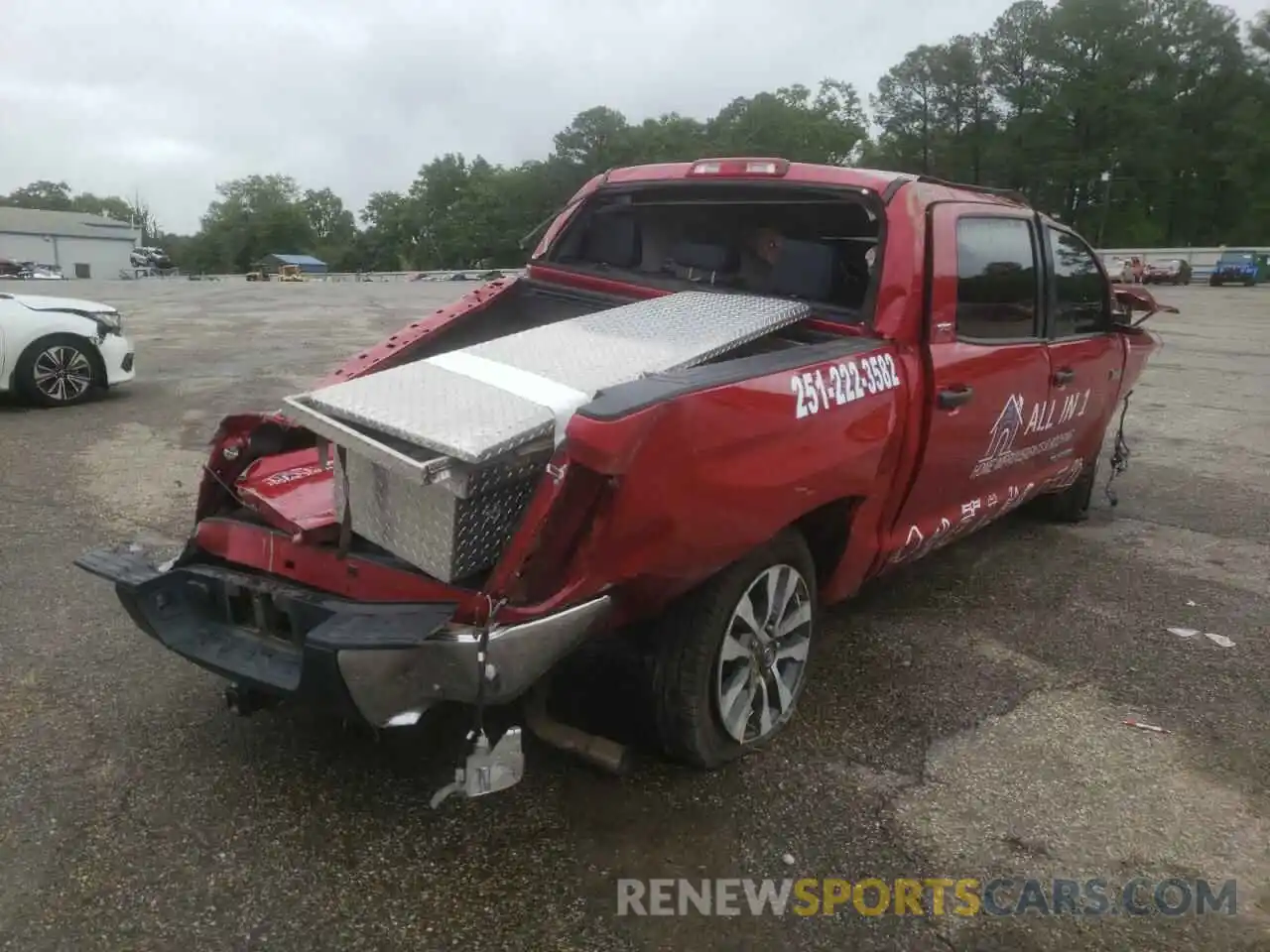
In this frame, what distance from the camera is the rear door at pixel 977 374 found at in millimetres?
3701

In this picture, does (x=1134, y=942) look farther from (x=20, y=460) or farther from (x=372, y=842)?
(x=20, y=460)

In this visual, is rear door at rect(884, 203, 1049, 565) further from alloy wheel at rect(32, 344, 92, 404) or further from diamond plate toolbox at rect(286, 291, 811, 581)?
alloy wheel at rect(32, 344, 92, 404)

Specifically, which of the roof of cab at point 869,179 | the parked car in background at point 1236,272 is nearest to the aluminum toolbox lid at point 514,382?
the roof of cab at point 869,179

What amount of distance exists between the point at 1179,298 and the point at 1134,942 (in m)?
35.7

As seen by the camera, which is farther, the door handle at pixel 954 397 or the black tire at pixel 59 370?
the black tire at pixel 59 370

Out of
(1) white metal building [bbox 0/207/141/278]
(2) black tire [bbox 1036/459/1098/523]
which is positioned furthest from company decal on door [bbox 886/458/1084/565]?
(1) white metal building [bbox 0/207/141/278]

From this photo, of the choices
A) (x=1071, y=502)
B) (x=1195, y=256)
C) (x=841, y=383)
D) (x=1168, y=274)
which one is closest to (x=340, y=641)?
(x=841, y=383)

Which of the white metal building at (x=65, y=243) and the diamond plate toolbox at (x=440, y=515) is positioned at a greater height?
the white metal building at (x=65, y=243)

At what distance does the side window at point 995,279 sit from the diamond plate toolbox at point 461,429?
1.18 metres

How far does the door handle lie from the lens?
3.61m

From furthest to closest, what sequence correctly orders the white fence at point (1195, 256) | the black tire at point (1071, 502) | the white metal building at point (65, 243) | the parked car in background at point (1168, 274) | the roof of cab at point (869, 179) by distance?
the white metal building at point (65, 243), the white fence at point (1195, 256), the parked car in background at point (1168, 274), the black tire at point (1071, 502), the roof of cab at point (869, 179)

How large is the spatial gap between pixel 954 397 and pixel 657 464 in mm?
1664

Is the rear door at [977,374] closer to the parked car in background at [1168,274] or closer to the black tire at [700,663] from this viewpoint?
the black tire at [700,663]

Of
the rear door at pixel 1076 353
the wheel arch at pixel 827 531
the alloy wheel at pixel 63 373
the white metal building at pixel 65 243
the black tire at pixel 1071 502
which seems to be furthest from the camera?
the white metal building at pixel 65 243
